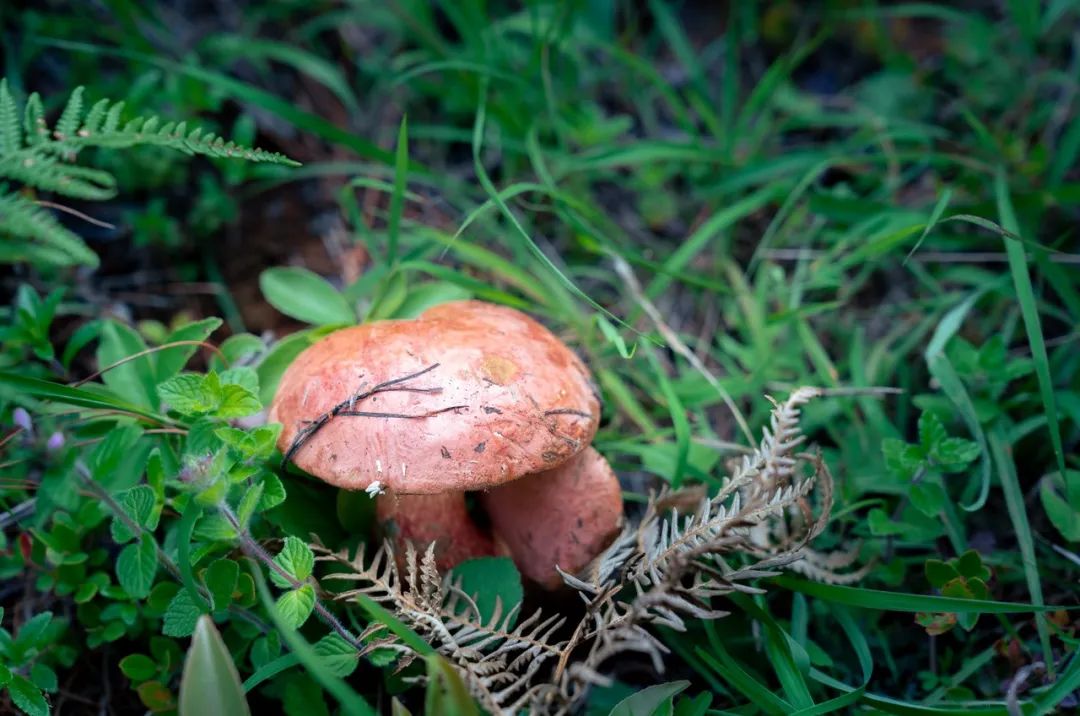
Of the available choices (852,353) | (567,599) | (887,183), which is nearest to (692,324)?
(852,353)

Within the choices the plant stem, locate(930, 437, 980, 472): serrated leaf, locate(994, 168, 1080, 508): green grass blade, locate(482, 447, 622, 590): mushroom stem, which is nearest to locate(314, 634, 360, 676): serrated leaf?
the plant stem

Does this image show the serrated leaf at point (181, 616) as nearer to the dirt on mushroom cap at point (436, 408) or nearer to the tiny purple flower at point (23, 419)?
the dirt on mushroom cap at point (436, 408)

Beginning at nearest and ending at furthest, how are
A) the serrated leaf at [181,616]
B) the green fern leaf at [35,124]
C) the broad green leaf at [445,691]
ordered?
the broad green leaf at [445,691], the serrated leaf at [181,616], the green fern leaf at [35,124]

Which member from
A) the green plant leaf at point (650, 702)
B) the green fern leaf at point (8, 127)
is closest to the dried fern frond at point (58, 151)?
the green fern leaf at point (8, 127)

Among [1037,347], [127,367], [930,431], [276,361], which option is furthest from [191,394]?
[1037,347]

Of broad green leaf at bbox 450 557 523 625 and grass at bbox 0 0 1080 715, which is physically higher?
grass at bbox 0 0 1080 715

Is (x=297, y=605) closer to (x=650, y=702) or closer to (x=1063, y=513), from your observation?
(x=650, y=702)

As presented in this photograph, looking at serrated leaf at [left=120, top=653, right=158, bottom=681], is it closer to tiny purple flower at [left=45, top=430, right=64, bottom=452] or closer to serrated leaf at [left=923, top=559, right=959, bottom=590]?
tiny purple flower at [left=45, top=430, right=64, bottom=452]
